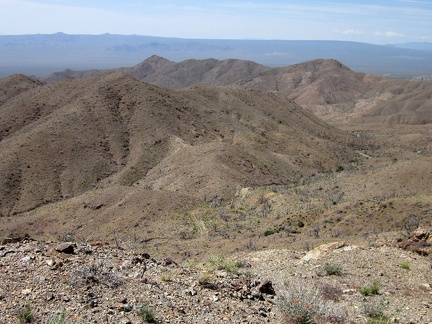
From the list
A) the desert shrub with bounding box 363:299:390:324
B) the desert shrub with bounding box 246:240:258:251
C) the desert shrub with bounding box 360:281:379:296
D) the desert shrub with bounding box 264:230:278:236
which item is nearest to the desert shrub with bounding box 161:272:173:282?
the desert shrub with bounding box 363:299:390:324

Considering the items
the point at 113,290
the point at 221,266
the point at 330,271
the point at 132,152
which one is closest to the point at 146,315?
the point at 113,290

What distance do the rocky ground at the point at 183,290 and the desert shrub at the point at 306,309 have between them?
2 cm

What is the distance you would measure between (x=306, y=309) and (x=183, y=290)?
2.60 m

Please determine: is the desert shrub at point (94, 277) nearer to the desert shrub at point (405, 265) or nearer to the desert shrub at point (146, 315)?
the desert shrub at point (146, 315)

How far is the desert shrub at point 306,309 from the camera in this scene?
8.18 m

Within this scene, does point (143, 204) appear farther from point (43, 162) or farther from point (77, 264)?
A: point (77, 264)

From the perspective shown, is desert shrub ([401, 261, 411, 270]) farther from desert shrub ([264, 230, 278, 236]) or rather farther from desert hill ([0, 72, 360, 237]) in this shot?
desert hill ([0, 72, 360, 237])

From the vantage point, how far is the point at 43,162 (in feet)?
173

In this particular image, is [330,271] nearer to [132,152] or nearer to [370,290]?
[370,290]

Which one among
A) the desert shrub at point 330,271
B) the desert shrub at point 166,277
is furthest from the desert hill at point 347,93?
the desert shrub at point 166,277

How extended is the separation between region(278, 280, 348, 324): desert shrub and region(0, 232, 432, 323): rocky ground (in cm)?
2

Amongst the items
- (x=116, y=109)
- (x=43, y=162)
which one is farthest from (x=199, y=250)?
(x=116, y=109)

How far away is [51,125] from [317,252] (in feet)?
173

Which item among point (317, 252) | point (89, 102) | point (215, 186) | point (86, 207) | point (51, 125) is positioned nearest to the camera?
point (317, 252)
